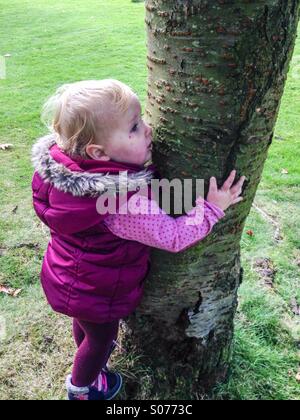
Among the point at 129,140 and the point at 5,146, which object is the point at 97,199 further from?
the point at 5,146

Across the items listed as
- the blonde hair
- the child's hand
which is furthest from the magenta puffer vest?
the child's hand

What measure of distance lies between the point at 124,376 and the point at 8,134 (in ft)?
12.3

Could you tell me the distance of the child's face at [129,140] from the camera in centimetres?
175

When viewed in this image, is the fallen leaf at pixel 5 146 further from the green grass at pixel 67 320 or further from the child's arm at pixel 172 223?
the child's arm at pixel 172 223

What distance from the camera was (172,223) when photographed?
1763mm

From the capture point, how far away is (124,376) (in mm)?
2463

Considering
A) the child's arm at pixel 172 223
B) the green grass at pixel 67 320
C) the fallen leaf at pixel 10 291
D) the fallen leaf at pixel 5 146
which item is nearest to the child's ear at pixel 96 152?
the child's arm at pixel 172 223

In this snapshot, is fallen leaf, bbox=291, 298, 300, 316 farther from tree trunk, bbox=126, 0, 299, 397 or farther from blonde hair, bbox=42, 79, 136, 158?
blonde hair, bbox=42, 79, 136, 158

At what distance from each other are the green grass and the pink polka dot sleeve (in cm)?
99

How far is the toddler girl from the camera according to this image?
67.9 inches

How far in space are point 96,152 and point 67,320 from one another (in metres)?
1.48

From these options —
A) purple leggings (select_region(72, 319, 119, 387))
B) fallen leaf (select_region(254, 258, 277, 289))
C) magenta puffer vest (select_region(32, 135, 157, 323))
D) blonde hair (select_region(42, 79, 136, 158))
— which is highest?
blonde hair (select_region(42, 79, 136, 158))
